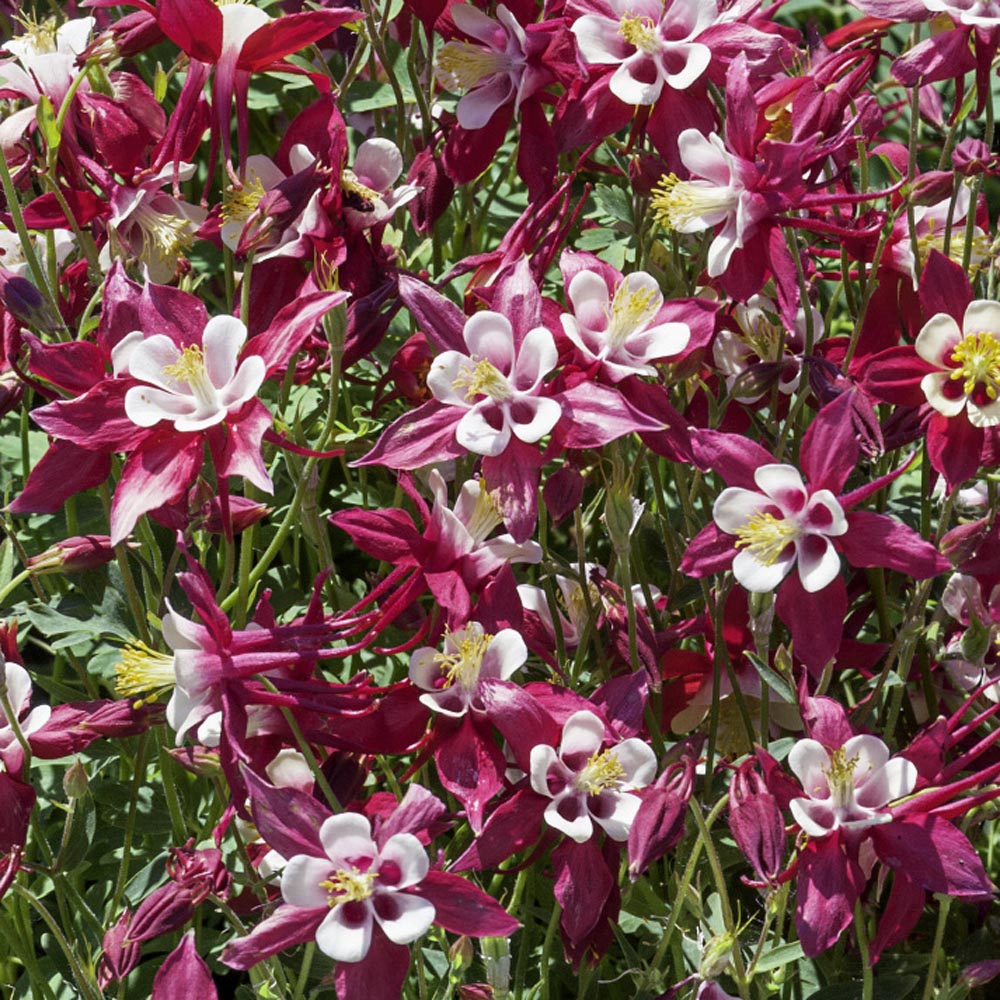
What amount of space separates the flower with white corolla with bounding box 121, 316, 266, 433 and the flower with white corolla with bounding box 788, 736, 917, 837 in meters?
0.44

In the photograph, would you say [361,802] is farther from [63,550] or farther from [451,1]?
[451,1]

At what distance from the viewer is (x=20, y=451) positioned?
5.01 feet

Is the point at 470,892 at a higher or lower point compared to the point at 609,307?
lower

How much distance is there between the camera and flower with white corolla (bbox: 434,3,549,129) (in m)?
1.21

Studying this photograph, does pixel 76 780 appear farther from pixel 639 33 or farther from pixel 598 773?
pixel 639 33

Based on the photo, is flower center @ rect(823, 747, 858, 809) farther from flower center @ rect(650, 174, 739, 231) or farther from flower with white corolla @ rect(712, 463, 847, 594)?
flower center @ rect(650, 174, 739, 231)

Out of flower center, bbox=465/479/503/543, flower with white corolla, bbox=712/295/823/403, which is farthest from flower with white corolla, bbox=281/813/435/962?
flower with white corolla, bbox=712/295/823/403

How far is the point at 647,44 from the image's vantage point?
112cm

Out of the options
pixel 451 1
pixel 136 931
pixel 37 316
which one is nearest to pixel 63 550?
pixel 37 316

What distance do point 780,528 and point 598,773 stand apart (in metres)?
0.20

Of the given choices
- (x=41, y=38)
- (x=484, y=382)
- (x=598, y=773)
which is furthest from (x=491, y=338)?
(x=41, y=38)

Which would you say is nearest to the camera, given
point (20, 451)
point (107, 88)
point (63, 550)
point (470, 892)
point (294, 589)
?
point (470, 892)

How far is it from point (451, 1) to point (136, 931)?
0.77 meters

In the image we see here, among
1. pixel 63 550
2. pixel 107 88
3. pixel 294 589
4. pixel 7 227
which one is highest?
pixel 107 88
